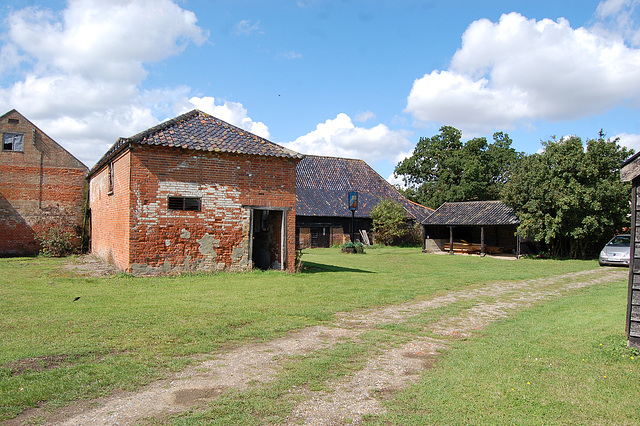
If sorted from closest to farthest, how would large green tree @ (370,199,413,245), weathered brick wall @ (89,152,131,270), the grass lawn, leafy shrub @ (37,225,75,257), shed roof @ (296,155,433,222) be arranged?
the grass lawn
weathered brick wall @ (89,152,131,270)
leafy shrub @ (37,225,75,257)
large green tree @ (370,199,413,245)
shed roof @ (296,155,433,222)

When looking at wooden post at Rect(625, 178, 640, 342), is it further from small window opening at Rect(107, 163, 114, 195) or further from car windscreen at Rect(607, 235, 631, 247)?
car windscreen at Rect(607, 235, 631, 247)

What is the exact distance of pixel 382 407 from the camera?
14.4 feet

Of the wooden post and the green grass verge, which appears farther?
the wooden post

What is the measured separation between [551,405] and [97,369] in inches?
194

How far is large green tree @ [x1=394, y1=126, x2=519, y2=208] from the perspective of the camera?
48.0 meters

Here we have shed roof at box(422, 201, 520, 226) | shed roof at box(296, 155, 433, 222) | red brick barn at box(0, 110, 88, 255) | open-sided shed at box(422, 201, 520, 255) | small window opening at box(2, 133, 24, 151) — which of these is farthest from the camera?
shed roof at box(296, 155, 433, 222)

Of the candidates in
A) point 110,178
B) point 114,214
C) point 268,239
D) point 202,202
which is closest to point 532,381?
point 202,202

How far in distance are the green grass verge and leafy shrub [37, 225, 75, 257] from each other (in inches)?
841

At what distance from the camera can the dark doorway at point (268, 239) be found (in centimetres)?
1680

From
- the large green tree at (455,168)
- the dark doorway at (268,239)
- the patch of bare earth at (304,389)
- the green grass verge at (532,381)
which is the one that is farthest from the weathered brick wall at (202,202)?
the large green tree at (455,168)

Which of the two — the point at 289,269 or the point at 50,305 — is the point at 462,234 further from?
the point at 50,305

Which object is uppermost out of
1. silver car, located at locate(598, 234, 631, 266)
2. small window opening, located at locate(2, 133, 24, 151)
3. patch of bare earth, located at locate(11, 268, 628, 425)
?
small window opening, located at locate(2, 133, 24, 151)

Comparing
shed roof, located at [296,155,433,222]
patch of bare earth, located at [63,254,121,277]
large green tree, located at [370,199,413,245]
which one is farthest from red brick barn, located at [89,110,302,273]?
large green tree, located at [370,199,413,245]

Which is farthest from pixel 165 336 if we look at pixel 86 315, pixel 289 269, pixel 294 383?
pixel 289 269
